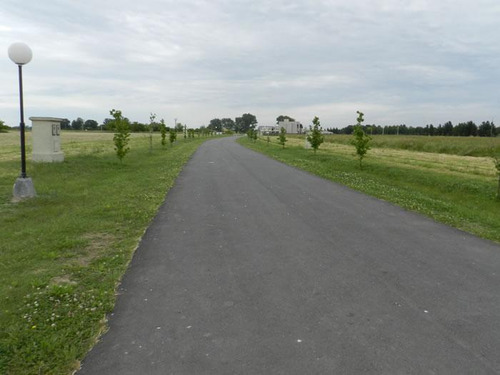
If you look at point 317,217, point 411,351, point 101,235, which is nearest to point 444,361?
point 411,351

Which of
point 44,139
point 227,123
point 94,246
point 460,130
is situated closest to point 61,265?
point 94,246

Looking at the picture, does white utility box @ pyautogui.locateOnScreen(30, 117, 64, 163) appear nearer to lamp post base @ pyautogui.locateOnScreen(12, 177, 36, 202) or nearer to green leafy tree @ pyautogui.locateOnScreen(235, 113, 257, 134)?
lamp post base @ pyautogui.locateOnScreen(12, 177, 36, 202)

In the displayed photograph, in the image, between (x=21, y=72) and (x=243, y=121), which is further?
(x=243, y=121)

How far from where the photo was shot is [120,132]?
18.1m

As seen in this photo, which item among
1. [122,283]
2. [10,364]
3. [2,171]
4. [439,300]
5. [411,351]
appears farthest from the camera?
[2,171]

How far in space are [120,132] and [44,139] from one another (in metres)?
3.48

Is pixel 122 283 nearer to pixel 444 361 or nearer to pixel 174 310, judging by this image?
pixel 174 310

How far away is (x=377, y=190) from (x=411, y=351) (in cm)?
909

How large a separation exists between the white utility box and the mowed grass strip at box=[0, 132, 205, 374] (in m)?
5.14

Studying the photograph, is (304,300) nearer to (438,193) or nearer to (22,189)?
(22,189)

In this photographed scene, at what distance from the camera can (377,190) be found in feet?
38.3

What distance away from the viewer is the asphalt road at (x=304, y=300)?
9.81 ft

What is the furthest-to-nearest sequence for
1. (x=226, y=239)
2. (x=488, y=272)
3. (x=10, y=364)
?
(x=226, y=239) < (x=488, y=272) < (x=10, y=364)

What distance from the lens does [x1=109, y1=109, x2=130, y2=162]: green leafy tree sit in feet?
59.1
